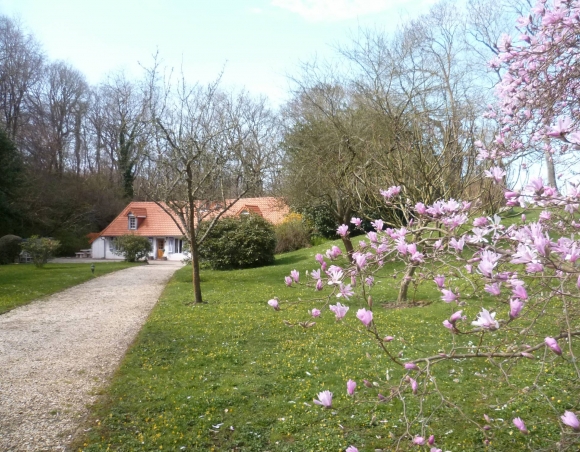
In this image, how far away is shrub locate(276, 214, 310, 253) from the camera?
25.6 metres

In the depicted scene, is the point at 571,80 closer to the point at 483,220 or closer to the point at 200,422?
the point at 483,220

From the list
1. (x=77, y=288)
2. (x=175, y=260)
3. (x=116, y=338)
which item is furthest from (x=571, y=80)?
(x=175, y=260)

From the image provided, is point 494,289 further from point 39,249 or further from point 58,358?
point 39,249

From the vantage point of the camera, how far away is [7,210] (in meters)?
25.1

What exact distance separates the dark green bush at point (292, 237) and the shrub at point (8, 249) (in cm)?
1352

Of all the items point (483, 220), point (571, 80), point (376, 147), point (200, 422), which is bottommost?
point (200, 422)

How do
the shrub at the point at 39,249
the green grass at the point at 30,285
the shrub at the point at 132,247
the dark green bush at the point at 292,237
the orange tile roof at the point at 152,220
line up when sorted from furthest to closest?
the orange tile roof at the point at 152,220, the shrub at the point at 132,247, the dark green bush at the point at 292,237, the shrub at the point at 39,249, the green grass at the point at 30,285

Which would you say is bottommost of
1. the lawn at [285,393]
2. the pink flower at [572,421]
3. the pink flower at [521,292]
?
the lawn at [285,393]

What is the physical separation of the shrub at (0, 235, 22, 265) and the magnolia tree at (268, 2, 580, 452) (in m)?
24.5

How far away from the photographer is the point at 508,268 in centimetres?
258

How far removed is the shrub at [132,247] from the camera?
25.8 metres

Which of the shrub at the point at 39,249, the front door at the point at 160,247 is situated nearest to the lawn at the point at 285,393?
the shrub at the point at 39,249

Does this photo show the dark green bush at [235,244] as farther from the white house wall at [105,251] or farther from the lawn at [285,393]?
the white house wall at [105,251]

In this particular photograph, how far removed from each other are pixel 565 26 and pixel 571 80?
690 mm
